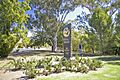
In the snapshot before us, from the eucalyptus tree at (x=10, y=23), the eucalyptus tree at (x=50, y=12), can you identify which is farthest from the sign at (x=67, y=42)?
the eucalyptus tree at (x=50, y=12)

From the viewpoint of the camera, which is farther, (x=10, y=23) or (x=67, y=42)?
(x=10, y=23)

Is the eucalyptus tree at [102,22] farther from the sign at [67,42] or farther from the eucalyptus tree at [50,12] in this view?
the sign at [67,42]

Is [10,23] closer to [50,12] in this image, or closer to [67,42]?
[67,42]

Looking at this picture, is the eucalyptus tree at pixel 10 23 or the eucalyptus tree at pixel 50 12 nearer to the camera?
the eucalyptus tree at pixel 10 23

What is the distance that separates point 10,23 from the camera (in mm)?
17953

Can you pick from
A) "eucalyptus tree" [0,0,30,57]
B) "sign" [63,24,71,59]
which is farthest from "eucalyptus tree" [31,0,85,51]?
"sign" [63,24,71,59]

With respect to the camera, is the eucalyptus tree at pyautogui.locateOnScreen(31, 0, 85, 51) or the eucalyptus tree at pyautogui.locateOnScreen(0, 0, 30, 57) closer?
the eucalyptus tree at pyautogui.locateOnScreen(0, 0, 30, 57)

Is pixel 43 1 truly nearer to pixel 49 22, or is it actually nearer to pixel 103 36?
pixel 49 22

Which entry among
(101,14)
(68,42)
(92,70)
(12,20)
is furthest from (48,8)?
(92,70)

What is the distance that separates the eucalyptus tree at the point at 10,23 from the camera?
17.2 m

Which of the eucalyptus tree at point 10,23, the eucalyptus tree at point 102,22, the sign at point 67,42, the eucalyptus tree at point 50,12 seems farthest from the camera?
the eucalyptus tree at point 50,12

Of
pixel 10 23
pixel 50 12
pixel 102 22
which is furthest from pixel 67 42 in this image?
pixel 50 12

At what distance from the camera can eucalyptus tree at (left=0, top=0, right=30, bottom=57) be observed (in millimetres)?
17203

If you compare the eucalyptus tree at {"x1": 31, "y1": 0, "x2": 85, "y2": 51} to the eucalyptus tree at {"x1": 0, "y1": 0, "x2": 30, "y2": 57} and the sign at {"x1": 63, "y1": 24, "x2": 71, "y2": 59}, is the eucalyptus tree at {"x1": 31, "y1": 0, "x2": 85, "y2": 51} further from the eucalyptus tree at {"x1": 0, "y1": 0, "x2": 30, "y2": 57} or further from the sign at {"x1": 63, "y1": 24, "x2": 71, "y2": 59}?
the sign at {"x1": 63, "y1": 24, "x2": 71, "y2": 59}
